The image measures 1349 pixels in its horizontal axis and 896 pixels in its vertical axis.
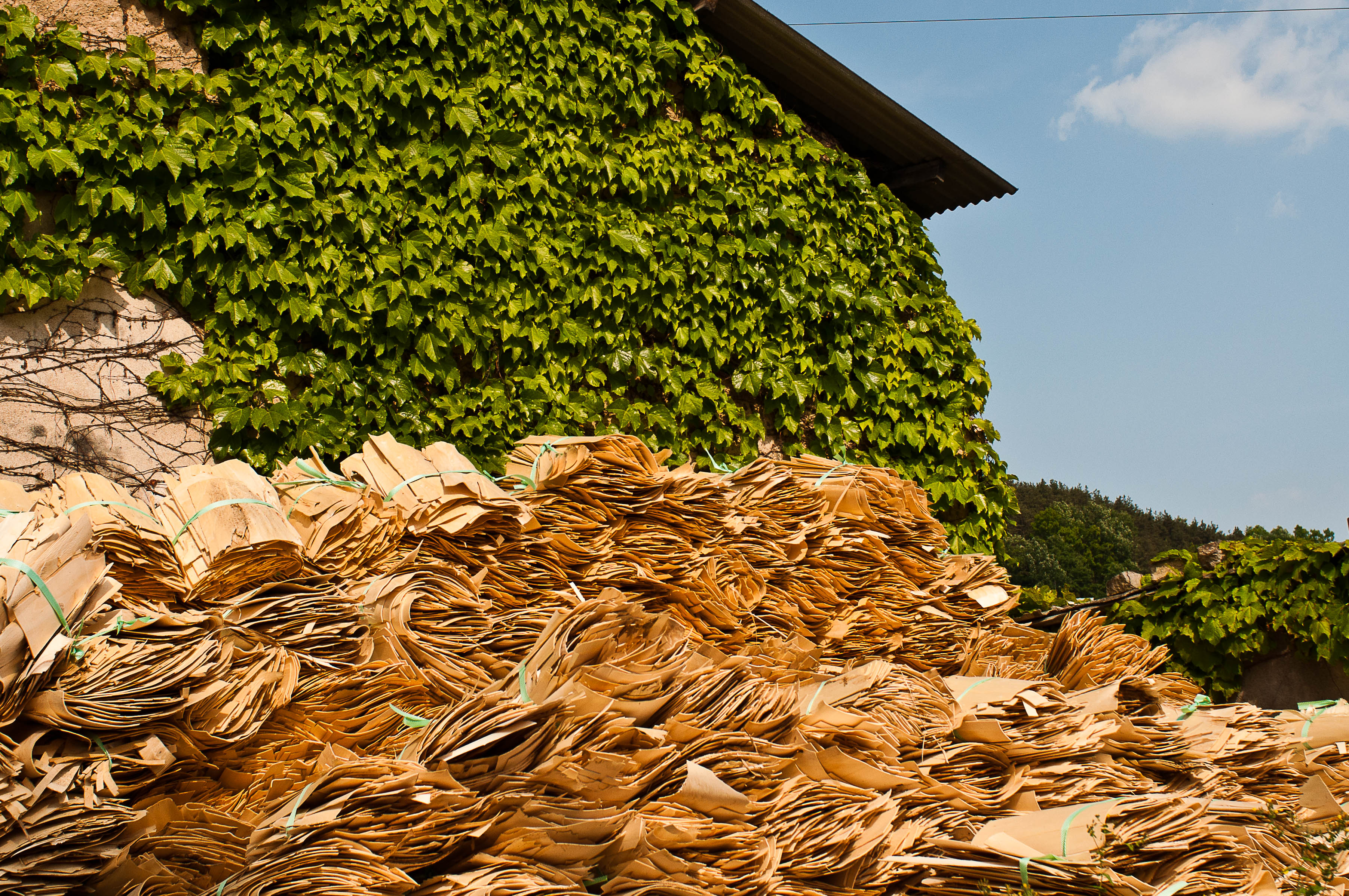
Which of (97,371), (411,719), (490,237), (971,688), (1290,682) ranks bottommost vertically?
(411,719)

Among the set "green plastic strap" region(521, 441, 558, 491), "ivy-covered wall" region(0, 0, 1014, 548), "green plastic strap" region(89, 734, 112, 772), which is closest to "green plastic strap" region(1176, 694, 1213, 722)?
"ivy-covered wall" region(0, 0, 1014, 548)

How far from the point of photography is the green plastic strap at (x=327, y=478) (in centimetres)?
247

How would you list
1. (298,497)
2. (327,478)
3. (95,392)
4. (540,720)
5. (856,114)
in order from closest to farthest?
(540,720) < (298,497) < (327,478) < (95,392) < (856,114)

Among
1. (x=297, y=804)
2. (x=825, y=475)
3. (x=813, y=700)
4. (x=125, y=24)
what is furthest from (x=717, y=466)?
(x=125, y=24)

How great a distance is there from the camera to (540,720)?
1710 millimetres

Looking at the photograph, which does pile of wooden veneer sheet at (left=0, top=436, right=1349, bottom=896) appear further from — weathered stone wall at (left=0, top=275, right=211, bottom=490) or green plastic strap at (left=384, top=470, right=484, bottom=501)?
weathered stone wall at (left=0, top=275, right=211, bottom=490)

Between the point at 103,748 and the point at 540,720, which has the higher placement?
the point at 540,720

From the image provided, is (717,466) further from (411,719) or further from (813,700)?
(411,719)

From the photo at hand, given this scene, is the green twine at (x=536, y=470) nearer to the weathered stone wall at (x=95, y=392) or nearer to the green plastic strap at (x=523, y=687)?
the green plastic strap at (x=523, y=687)

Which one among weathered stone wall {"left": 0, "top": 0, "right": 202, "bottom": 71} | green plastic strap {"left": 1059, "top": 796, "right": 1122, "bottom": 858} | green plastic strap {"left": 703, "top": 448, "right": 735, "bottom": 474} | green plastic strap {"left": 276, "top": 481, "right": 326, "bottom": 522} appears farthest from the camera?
green plastic strap {"left": 703, "top": 448, "right": 735, "bottom": 474}

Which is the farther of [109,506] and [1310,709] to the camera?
[1310,709]

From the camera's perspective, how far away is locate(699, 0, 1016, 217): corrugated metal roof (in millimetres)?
→ 5211

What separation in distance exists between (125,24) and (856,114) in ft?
13.9

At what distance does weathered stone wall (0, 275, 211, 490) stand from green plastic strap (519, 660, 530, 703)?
252cm
